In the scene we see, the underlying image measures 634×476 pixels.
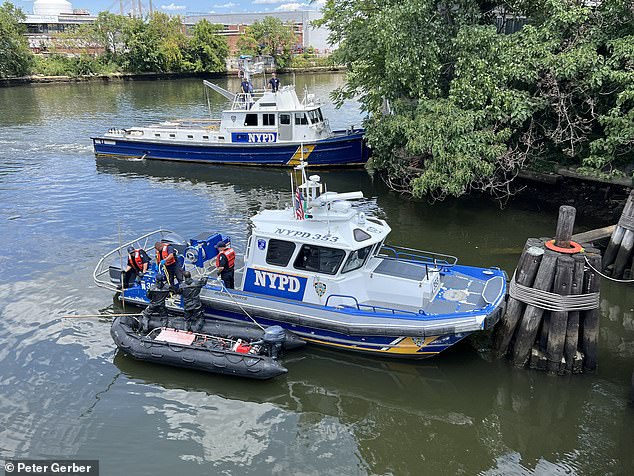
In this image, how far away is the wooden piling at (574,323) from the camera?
889 centimetres

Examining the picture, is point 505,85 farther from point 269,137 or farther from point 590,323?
point 269,137

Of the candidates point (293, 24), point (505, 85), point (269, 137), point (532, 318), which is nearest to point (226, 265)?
point (532, 318)

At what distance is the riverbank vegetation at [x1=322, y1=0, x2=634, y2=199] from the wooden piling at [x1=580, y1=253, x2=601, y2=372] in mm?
5855

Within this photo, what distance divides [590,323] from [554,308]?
749 millimetres

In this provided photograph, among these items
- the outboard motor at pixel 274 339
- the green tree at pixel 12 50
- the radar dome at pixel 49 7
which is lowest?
the outboard motor at pixel 274 339

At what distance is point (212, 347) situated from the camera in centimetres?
981

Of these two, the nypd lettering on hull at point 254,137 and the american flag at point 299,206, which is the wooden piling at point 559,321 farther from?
the nypd lettering on hull at point 254,137

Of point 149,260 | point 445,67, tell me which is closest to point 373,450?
point 149,260

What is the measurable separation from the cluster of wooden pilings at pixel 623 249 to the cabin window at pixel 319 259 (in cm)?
693

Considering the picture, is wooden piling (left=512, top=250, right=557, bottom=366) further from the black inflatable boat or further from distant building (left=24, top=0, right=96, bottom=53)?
distant building (left=24, top=0, right=96, bottom=53)

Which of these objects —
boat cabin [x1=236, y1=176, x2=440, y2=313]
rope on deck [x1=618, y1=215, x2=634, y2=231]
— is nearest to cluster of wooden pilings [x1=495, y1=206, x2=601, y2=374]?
boat cabin [x1=236, y1=176, x2=440, y2=313]

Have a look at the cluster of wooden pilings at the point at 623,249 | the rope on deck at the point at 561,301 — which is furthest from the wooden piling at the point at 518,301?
the cluster of wooden pilings at the point at 623,249

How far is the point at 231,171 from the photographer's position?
24266 mm

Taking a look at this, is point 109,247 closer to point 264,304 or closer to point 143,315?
point 143,315
